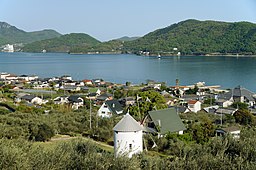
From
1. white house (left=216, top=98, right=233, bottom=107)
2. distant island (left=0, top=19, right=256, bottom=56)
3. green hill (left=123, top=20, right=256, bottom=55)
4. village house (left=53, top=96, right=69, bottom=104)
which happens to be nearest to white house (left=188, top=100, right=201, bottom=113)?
white house (left=216, top=98, right=233, bottom=107)

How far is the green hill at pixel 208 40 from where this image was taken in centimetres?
8406

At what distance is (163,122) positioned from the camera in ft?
39.9


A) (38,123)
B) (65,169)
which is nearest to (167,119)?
(38,123)

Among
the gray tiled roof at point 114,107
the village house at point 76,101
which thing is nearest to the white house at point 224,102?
the gray tiled roof at point 114,107

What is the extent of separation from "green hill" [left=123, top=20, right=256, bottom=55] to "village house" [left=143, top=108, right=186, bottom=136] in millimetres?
70627

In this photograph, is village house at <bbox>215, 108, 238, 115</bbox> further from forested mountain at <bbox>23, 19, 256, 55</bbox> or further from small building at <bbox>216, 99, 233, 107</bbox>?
forested mountain at <bbox>23, 19, 256, 55</bbox>

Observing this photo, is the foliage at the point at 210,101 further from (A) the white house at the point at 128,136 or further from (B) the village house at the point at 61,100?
(A) the white house at the point at 128,136

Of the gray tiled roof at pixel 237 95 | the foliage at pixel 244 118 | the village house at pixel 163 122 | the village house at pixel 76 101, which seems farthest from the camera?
the gray tiled roof at pixel 237 95

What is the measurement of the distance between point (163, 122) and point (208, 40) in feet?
276

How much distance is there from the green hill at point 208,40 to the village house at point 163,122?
232 ft

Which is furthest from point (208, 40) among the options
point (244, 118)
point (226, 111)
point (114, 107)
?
point (244, 118)

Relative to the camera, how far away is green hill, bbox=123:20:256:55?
84062 mm

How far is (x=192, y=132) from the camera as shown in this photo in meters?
12.2

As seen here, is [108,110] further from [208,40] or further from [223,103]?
[208,40]
